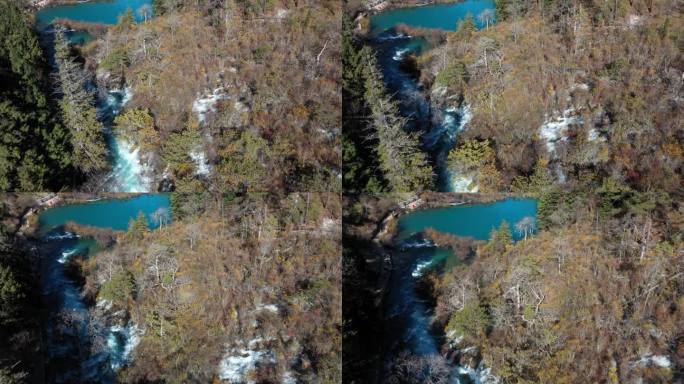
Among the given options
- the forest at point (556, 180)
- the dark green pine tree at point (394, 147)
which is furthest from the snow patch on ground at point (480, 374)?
the dark green pine tree at point (394, 147)

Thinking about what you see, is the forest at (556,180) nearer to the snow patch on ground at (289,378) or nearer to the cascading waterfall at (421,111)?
the cascading waterfall at (421,111)

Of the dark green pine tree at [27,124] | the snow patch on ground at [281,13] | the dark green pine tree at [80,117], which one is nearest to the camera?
the dark green pine tree at [27,124]

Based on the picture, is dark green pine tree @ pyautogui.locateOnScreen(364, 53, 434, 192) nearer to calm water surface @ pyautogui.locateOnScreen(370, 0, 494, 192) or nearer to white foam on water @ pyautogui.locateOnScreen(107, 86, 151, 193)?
calm water surface @ pyautogui.locateOnScreen(370, 0, 494, 192)

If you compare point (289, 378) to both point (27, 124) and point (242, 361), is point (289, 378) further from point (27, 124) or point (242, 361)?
point (27, 124)

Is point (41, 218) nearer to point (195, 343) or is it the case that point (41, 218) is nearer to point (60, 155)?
point (60, 155)

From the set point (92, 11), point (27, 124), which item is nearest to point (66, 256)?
point (27, 124)

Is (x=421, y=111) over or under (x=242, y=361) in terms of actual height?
over
